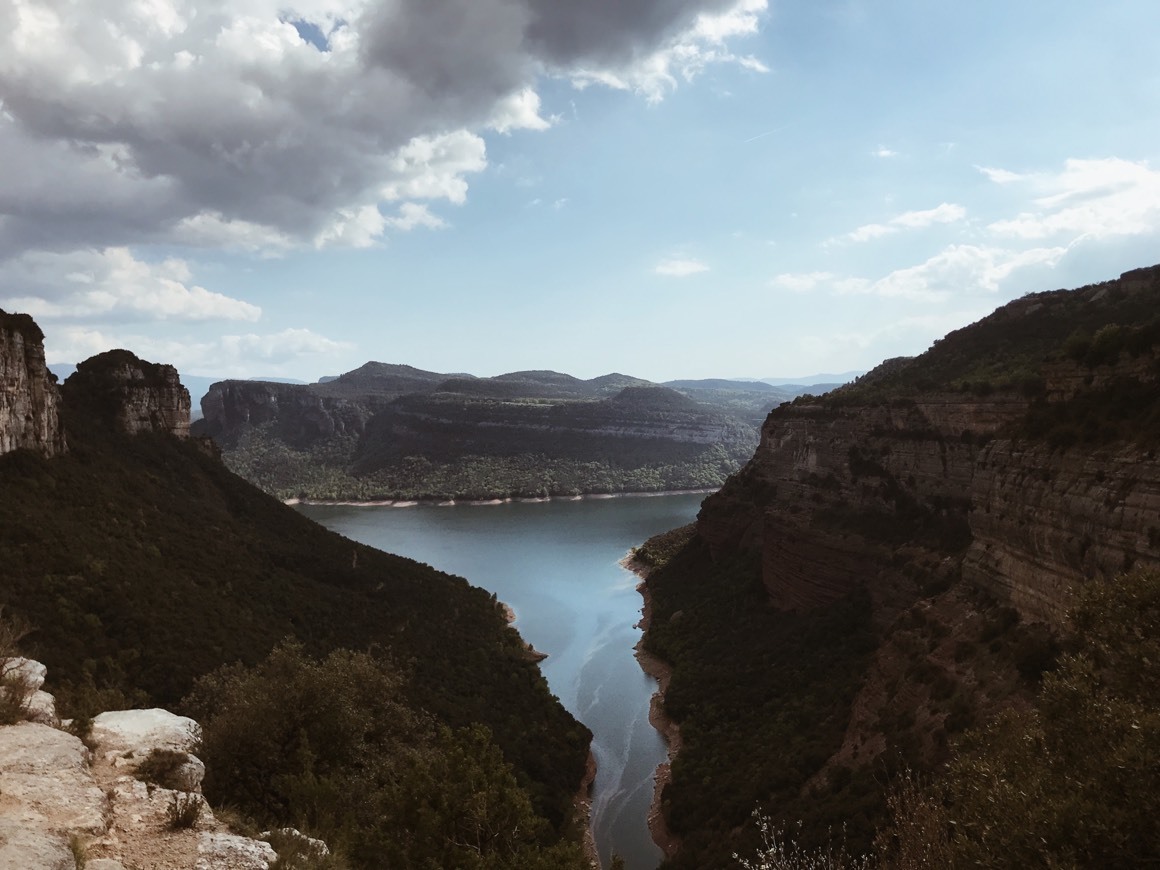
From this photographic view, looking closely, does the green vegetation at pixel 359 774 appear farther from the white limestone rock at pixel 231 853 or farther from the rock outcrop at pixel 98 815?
the rock outcrop at pixel 98 815

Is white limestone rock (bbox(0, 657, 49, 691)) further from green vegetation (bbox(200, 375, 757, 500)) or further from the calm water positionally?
green vegetation (bbox(200, 375, 757, 500))

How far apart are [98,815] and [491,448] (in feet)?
516

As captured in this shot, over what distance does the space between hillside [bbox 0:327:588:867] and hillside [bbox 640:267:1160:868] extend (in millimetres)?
9320

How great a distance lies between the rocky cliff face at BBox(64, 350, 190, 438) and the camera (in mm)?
51969

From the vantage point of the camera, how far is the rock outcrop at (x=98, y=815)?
8586mm

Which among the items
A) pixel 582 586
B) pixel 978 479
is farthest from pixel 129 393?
pixel 978 479

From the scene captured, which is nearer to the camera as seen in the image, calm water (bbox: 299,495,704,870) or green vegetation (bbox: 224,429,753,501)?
calm water (bbox: 299,495,704,870)

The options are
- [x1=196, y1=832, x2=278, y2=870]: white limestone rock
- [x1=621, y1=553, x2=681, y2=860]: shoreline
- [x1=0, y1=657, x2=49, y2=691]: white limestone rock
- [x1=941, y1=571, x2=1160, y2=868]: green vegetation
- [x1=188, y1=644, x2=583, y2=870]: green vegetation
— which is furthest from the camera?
[x1=621, y1=553, x2=681, y2=860]: shoreline

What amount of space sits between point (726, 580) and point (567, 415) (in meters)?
118

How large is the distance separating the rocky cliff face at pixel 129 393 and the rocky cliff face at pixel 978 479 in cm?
4745

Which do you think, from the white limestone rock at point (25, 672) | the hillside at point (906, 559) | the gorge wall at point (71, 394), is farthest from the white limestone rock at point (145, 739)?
the gorge wall at point (71, 394)

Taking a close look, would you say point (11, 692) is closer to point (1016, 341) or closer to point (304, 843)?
point (304, 843)

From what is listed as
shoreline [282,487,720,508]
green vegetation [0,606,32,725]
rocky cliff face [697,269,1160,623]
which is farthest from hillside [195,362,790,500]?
green vegetation [0,606,32,725]

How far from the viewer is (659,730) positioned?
42.0m
